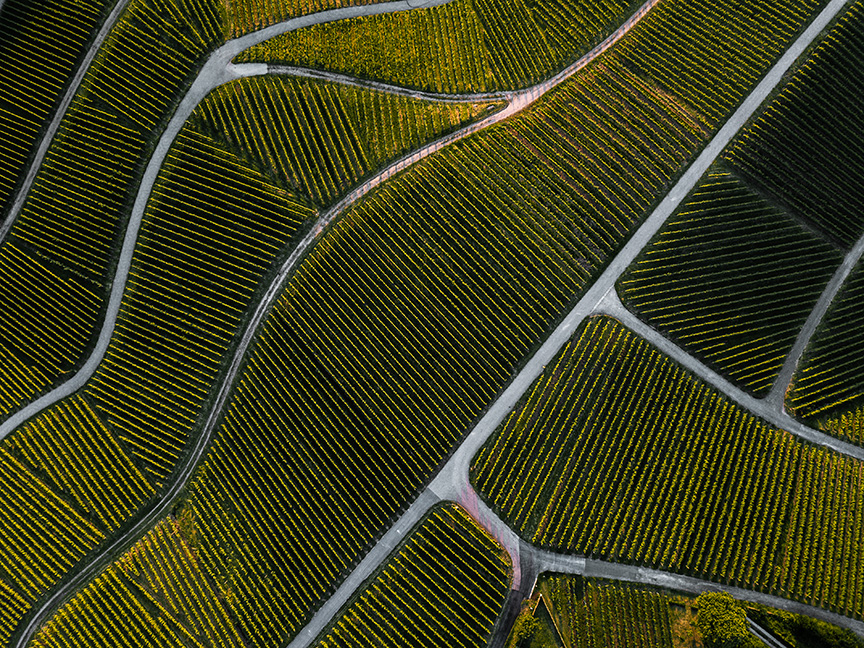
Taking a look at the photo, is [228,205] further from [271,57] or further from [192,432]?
[192,432]

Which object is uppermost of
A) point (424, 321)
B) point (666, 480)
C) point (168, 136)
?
point (666, 480)

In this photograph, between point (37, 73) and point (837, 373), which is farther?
point (37, 73)

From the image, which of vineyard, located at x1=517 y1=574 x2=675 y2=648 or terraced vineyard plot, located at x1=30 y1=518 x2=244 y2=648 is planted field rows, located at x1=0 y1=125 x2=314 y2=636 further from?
vineyard, located at x1=517 y1=574 x2=675 y2=648

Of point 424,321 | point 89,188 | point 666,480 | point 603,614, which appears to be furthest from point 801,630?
point 89,188

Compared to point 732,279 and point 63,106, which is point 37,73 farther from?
point 732,279

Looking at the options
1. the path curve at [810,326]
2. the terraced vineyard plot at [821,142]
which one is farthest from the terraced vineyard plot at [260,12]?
the path curve at [810,326]

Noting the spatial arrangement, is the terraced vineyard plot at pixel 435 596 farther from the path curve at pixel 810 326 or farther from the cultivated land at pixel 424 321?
the path curve at pixel 810 326
